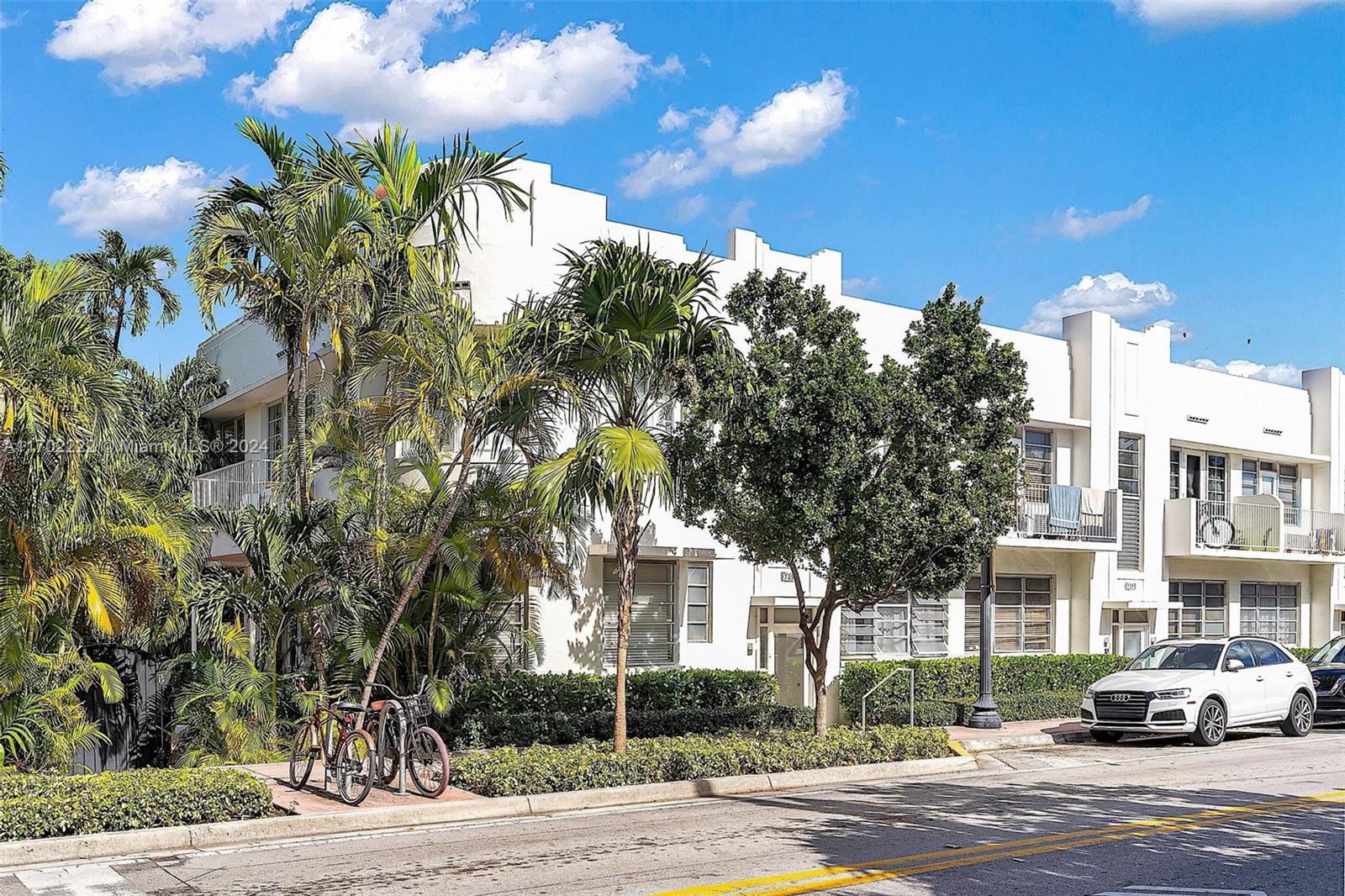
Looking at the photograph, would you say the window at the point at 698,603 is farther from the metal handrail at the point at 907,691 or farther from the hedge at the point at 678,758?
the hedge at the point at 678,758

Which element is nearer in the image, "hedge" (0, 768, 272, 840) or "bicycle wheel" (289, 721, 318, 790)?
"hedge" (0, 768, 272, 840)

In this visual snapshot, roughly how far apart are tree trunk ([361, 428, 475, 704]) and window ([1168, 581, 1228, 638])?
19369 millimetres

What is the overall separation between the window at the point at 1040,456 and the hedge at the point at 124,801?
1799 centimetres

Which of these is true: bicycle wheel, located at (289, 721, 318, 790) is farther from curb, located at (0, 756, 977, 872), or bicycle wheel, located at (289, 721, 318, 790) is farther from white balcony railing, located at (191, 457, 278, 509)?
white balcony railing, located at (191, 457, 278, 509)

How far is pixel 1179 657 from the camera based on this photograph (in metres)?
21.1

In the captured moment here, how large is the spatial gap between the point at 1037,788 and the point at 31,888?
33.7 ft

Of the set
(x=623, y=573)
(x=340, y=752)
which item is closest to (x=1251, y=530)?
(x=623, y=573)

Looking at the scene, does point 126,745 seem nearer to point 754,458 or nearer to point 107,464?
point 107,464

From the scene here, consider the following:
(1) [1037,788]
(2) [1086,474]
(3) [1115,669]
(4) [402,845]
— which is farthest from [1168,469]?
(4) [402,845]

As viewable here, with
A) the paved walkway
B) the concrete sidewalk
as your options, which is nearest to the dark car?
the concrete sidewalk

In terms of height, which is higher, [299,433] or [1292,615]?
[299,433]

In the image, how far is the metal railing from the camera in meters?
24.6

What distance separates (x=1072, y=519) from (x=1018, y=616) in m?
2.38

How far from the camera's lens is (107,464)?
506 inches
